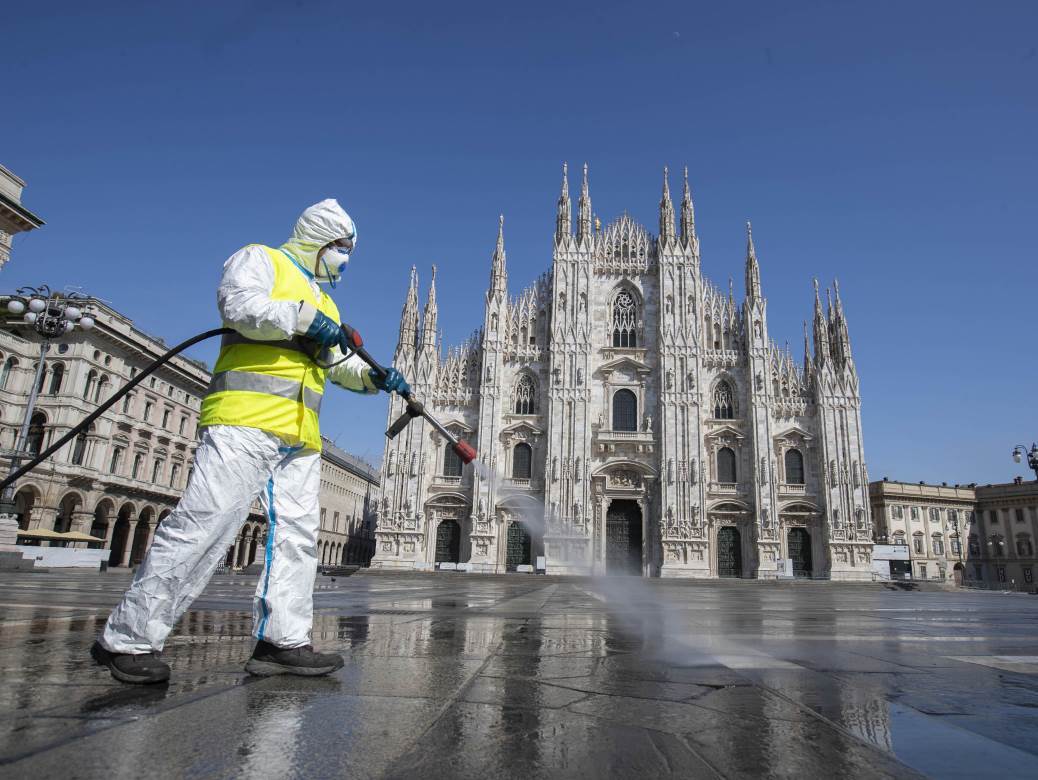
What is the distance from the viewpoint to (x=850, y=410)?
29.8 meters

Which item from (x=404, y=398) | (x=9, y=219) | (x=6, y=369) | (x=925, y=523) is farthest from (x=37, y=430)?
(x=925, y=523)

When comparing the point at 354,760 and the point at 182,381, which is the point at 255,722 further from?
the point at 182,381

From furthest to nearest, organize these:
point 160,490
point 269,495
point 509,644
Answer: point 160,490 < point 509,644 < point 269,495

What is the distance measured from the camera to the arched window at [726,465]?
99.2 feet

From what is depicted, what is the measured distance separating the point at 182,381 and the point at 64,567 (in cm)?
1631

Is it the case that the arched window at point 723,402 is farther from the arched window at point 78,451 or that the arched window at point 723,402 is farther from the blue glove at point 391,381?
the blue glove at point 391,381

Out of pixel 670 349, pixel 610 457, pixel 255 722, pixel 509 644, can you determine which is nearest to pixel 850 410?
pixel 670 349

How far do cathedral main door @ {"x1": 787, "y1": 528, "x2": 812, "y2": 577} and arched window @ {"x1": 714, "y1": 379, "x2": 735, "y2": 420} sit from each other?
5756 millimetres

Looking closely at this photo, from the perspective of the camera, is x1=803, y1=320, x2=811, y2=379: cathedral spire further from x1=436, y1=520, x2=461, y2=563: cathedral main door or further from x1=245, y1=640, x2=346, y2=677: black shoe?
x1=245, y1=640, x2=346, y2=677: black shoe

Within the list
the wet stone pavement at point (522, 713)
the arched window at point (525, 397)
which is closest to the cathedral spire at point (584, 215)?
the arched window at point (525, 397)

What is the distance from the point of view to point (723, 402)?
3105cm

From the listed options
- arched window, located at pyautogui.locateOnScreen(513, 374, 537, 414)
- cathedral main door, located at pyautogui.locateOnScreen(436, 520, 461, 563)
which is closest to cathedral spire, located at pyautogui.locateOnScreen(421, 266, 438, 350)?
arched window, located at pyautogui.locateOnScreen(513, 374, 537, 414)

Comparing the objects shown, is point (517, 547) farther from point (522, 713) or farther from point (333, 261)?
point (522, 713)

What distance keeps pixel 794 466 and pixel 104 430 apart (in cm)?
3114
